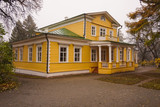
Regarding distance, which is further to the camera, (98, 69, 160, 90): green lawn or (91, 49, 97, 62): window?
(91, 49, 97, 62): window

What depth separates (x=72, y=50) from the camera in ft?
47.9

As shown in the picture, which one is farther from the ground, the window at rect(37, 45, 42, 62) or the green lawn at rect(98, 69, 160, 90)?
the window at rect(37, 45, 42, 62)

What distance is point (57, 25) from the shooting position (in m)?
21.6

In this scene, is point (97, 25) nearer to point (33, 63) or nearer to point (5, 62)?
point (33, 63)

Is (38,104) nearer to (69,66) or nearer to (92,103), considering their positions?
(92,103)

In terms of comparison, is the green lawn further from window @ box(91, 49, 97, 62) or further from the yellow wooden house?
window @ box(91, 49, 97, 62)

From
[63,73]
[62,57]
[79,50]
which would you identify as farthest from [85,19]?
[63,73]

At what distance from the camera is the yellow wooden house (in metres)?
12.9

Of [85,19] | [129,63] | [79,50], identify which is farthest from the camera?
[129,63]

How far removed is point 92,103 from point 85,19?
44.4 ft

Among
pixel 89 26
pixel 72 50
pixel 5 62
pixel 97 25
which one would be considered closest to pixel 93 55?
pixel 72 50

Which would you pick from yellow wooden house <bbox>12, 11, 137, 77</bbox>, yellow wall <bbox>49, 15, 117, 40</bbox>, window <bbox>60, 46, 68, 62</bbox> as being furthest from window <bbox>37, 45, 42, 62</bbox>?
yellow wall <bbox>49, 15, 117, 40</bbox>

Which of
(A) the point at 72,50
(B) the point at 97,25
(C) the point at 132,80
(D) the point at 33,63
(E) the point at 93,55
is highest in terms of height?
(B) the point at 97,25

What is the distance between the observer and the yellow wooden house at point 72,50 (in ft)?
42.2
